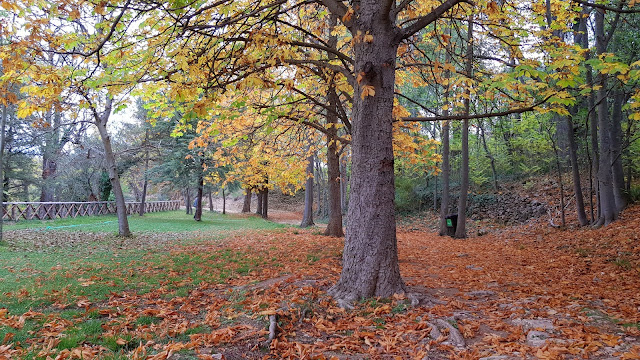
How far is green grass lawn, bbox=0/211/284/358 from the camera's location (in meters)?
3.94

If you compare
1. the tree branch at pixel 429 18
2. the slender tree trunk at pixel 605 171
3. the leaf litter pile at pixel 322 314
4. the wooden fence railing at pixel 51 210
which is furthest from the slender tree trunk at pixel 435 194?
the wooden fence railing at pixel 51 210

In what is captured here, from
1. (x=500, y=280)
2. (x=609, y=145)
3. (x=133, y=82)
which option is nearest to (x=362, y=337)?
(x=500, y=280)

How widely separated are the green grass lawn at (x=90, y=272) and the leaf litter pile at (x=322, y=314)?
33mm

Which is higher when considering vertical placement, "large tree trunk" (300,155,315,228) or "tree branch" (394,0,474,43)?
"tree branch" (394,0,474,43)

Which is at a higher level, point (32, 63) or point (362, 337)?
point (32, 63)

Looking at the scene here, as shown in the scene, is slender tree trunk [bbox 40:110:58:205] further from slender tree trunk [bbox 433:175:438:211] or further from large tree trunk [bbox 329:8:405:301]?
slender tree trunk [bbox 433:175:438:211]

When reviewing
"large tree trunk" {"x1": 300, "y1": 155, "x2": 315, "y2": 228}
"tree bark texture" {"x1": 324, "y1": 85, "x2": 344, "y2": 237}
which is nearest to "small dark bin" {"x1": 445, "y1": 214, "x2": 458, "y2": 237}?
"tree bark texture" {"x1": 324, "y1": 85, "x2": 344, "y2": 237}

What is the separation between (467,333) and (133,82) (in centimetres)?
551

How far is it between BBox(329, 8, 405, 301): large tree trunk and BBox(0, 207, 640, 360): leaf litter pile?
0.94ft

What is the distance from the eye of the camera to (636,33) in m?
10.2

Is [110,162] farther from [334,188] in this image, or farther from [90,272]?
[334,188]

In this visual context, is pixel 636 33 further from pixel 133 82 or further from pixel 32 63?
pixel 32 63

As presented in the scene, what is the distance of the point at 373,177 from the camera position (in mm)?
4457

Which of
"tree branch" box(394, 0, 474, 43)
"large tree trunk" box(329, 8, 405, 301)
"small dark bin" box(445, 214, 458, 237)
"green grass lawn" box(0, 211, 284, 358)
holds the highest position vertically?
"tree branch" box(394, 0, 474, 43)
